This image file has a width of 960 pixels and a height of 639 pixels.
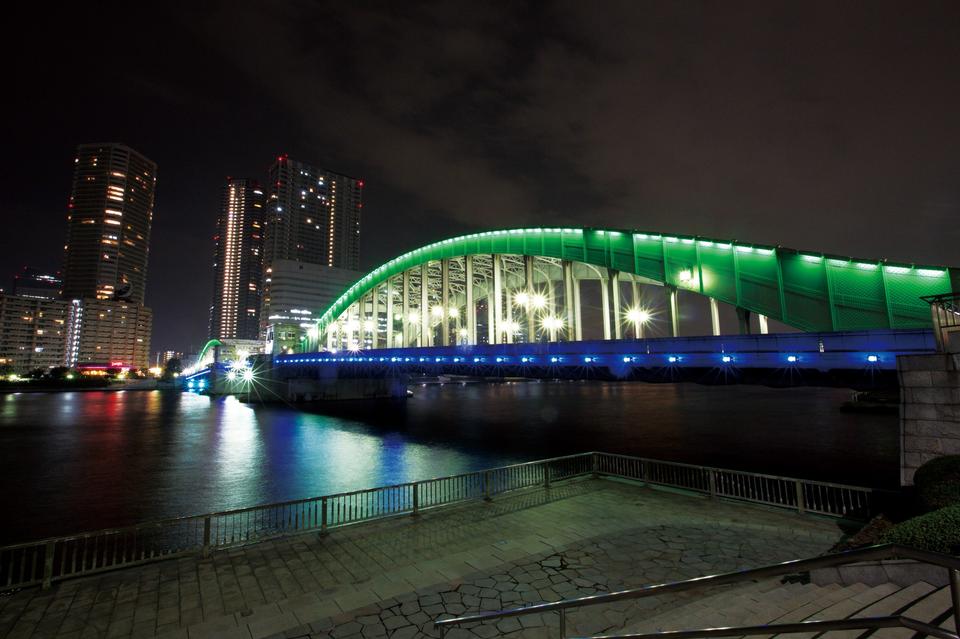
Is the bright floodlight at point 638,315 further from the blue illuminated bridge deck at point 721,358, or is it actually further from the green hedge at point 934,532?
the green hedge at point 934,532

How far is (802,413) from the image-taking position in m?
72.8

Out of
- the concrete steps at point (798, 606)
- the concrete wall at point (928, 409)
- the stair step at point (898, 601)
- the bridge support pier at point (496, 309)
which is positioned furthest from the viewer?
the bridge support pier at point (496, 309)

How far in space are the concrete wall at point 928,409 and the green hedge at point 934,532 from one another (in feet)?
18.8

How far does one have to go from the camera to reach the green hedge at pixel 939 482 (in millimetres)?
10000

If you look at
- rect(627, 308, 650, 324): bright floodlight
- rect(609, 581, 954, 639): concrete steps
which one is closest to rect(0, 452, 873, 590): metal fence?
rect(609, 581, 954, 639): concrete steps

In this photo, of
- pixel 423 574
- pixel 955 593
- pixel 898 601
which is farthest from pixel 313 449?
pixel 955 593

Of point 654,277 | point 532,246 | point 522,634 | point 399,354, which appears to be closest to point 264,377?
point 399,354

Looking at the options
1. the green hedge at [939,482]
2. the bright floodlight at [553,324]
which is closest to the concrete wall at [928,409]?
the green hedge at [939,482]

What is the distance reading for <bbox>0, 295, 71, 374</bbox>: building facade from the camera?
172 metres

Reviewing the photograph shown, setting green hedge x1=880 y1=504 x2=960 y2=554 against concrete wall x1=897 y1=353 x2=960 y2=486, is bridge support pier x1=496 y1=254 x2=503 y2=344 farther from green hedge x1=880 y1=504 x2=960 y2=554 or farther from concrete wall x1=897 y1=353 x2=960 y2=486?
green hedge x1=880 y1=504 x2=960 y2=554

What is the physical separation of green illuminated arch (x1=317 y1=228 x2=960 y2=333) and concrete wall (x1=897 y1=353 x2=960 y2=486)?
14119mm

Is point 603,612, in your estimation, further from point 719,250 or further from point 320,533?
point 719,250

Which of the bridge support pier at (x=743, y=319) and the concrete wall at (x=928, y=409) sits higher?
the bridge support pier at (x=743, y=319)

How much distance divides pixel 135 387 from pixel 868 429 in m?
184
